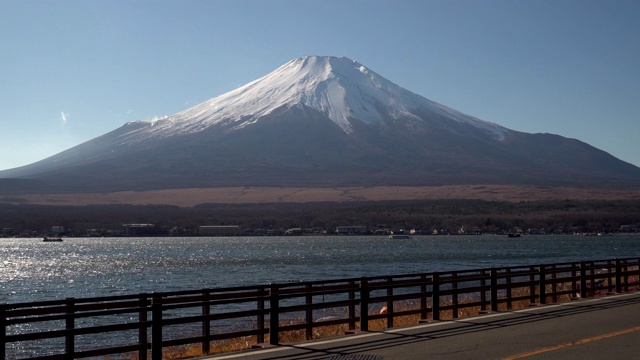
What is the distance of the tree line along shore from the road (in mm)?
152921

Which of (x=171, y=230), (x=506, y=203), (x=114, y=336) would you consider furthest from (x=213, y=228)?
(x=114, y=336)

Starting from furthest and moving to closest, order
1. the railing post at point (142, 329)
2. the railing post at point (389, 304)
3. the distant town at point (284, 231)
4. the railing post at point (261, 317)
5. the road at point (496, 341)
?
1. the distant town at point (284, 231)
2. the railing post at point (389, 304)
3. the railing post at point (261, 317)
4. the railing post at point (142, 329)
5. the road at point (496, 341)

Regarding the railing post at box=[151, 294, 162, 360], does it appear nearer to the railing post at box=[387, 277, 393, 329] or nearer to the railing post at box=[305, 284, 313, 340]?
the railing post at box=[305, 284, 313, 340]

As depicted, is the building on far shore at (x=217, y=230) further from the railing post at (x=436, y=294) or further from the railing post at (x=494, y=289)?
the railing post at (x=436, y=294)

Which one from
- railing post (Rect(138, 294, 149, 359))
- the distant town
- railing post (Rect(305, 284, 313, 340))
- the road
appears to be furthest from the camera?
the distant town

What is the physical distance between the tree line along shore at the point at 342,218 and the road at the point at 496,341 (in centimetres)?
15292

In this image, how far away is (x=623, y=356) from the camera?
1484 cm

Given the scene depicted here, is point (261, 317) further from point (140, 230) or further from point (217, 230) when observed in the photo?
point (140, 230)

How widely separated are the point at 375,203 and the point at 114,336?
16217 centimetres

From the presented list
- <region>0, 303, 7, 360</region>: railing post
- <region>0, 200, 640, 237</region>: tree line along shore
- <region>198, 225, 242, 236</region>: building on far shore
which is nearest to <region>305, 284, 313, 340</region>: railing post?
<region>0, 303, 7, 360</region>: railing post

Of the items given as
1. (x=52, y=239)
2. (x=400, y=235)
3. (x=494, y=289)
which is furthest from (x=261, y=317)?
(x=52, y=239)

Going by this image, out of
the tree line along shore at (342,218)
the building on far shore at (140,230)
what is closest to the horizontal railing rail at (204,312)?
the tree line along shore at (342,218)

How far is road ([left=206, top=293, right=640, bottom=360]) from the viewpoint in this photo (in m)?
15.3

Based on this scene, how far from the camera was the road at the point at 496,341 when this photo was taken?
50.1ft
